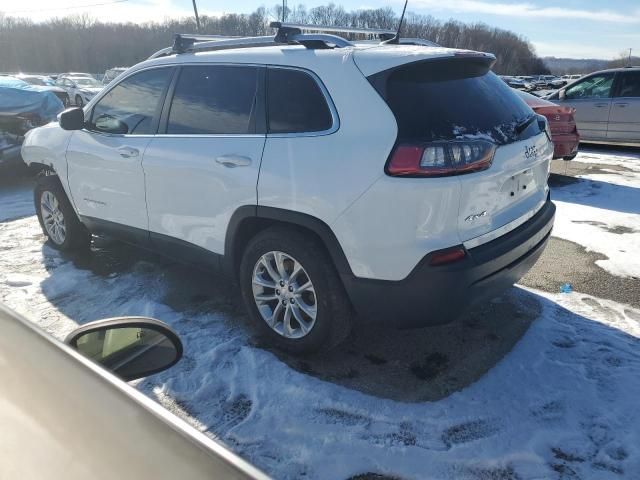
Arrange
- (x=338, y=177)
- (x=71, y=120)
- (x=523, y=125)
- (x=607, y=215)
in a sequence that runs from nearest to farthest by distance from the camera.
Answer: (x=338, y=177)
(x=523, y=125)
(x=71, y=120)
(x=607, y=215)

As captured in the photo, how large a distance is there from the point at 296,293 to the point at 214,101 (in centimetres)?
143

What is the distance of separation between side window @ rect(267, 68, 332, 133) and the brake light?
1.61ft

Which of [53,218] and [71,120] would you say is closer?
[71,120]

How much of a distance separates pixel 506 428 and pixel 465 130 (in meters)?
1.54

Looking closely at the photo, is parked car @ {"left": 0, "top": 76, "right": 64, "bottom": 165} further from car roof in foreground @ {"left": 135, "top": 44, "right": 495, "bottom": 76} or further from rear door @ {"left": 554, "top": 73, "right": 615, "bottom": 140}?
rear door @ {"left": 554, "top": 73, "right": 615, "bottom": 140}

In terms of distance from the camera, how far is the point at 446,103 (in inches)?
111

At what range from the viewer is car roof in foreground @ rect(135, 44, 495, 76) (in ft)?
9.33

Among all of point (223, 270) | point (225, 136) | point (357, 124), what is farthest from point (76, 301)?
point (357, 124)

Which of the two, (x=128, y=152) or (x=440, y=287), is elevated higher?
(x=128, y=152)

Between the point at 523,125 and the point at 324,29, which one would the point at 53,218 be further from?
the point at 523,125

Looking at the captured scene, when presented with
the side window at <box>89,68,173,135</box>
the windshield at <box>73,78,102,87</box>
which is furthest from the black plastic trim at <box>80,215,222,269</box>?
the windshield at <box>73,78,102,87</box>

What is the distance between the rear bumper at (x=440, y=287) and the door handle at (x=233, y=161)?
37.1 inches

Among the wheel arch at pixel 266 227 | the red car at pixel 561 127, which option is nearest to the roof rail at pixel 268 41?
the wheel arch at pixel 266 227

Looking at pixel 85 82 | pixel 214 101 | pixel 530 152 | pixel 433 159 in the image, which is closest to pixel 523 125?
pixel 530 152
